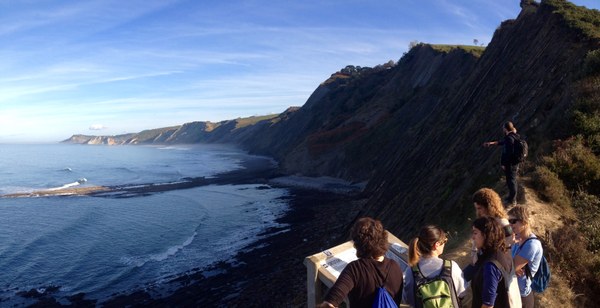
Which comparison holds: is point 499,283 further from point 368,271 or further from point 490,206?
point 368,271

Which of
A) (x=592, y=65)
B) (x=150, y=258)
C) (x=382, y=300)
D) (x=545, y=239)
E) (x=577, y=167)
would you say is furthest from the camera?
(x=150, y=258)

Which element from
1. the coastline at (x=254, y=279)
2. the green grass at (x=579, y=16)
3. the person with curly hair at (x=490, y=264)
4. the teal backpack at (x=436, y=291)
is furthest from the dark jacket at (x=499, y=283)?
the green grass at (x=579, y=16)

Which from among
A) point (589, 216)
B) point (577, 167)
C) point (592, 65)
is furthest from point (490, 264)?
point (592, 65)

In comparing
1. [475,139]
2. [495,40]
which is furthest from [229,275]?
[495,40]

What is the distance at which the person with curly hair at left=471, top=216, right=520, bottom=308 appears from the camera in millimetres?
4406

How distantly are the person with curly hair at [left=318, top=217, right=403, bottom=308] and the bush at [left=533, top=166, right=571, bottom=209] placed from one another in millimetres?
7497

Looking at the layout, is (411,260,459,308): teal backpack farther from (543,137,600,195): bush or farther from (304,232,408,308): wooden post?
(543,137,600,195): bush

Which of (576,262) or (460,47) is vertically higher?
(460,47)

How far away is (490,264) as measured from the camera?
4.39 metres

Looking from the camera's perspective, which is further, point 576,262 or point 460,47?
point 460,47

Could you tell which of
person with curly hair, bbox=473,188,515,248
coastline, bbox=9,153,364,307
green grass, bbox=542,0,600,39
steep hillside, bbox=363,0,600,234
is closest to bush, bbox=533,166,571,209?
steep hillside, bbox=363,0,600,234

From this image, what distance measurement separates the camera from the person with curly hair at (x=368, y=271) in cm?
407

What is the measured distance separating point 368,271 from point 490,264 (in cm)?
139

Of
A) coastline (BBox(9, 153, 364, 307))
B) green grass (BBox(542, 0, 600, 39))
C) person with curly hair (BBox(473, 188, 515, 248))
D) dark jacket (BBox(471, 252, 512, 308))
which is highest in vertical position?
green grass (BBox(542, 0, 600, 39))
